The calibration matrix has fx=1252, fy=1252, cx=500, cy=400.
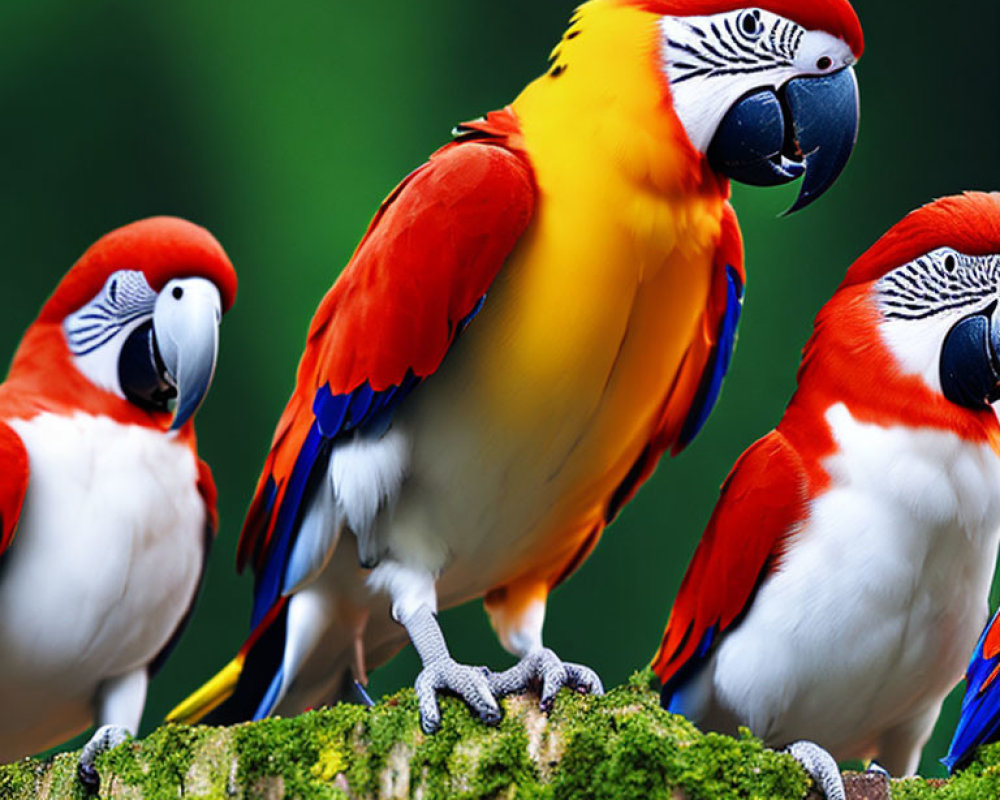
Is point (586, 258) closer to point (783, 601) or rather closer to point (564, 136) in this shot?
point (564, 136)

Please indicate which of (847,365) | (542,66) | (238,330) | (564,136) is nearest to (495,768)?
(847,365)

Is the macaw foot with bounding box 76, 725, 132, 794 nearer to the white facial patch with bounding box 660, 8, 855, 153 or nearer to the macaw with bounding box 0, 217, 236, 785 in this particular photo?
the macaw with bounding box 0, 217, 236, 785

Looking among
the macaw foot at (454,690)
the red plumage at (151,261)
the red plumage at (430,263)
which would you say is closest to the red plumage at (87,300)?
the red plumage at (151,261)

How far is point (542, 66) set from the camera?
3.10 metres

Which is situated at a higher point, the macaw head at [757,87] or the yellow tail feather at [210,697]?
the macaw head at [757,87]

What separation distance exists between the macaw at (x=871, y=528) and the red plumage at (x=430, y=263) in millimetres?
459

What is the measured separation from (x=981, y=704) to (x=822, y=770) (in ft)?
1.27

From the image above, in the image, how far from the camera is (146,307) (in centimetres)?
199

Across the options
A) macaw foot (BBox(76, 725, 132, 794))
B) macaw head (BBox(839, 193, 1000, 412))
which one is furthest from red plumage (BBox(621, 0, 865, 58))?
macaw foot (BBox(76, 725, 132, 794))

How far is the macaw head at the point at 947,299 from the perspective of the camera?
1.60 metres

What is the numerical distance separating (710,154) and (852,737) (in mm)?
796

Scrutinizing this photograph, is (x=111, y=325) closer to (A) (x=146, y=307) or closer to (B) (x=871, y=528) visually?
(A) (x=146, y=307)

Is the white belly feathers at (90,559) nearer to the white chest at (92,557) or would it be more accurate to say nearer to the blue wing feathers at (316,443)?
the white chest at (92,557)

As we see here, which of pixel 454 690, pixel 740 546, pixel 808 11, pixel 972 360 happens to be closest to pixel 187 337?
pixel 454 690
